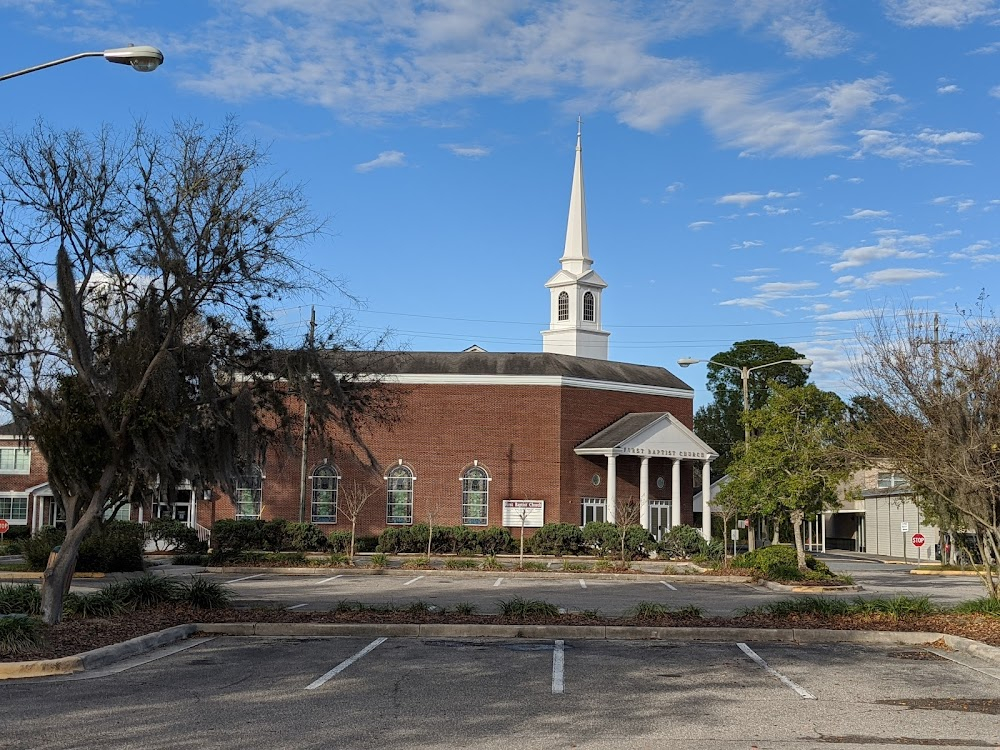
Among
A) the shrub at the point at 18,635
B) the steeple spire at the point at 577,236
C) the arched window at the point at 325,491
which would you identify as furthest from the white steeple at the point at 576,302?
the shrub at the point at 18,635

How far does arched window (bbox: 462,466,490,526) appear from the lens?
4534 centimetres

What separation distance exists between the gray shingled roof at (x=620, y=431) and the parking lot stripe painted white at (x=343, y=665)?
31.0 metres

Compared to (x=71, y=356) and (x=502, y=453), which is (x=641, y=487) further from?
(x=71, y=356)

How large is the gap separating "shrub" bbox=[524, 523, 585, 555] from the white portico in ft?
10.3

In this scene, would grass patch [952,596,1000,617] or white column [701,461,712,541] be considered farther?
white column [701,461,712,541]

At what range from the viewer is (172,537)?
1572 inches

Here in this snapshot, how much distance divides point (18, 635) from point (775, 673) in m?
8.91

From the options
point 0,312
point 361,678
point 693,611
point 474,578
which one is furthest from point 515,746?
point 474,578

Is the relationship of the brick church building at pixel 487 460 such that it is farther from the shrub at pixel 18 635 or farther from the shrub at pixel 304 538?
the shrub at pixel 18 635

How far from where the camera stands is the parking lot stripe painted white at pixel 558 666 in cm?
1102

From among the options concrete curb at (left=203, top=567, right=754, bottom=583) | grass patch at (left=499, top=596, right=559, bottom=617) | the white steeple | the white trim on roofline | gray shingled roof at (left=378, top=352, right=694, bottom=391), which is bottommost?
concrete curb at (left=203, top=567, right=754, bottom=583)

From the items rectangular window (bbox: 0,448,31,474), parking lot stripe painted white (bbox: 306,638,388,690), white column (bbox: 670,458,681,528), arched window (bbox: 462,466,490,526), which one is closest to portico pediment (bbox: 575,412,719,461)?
white column (bbox: 670,458,681,528)

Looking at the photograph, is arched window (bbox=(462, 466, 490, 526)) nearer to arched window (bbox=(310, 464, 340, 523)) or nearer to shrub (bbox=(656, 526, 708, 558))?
arched window (bbox=(310, 464, 340, 523))

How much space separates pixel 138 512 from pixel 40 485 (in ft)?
26.5
